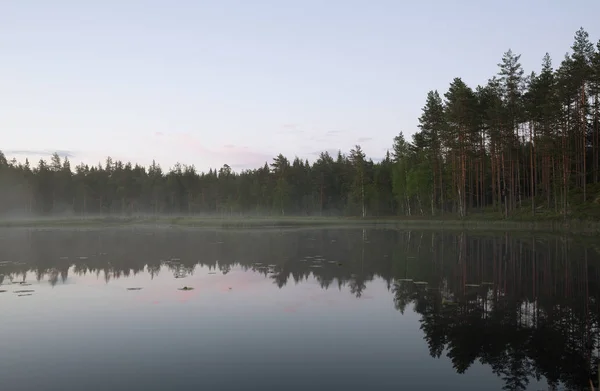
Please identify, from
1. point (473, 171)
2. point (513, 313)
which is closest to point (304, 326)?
point (513, 313)

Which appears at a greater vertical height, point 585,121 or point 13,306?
point 585,121

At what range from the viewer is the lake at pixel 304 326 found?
A: 36.2 feet

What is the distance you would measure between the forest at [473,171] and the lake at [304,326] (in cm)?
4186

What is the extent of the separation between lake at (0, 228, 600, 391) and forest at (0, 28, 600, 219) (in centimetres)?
4186

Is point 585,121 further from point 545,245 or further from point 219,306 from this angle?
point 219,306

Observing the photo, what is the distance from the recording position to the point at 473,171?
86.8 meters

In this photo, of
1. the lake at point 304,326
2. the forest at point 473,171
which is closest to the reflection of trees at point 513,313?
the lake at point 304,326

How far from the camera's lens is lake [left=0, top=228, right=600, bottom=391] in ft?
36.2

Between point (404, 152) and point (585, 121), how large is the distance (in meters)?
55.6

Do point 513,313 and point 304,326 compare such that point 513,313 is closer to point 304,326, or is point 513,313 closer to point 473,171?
point 304,326

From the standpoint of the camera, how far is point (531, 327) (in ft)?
48.6

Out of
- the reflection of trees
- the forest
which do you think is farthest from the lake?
the forest

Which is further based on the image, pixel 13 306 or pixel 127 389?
pixel 13 306

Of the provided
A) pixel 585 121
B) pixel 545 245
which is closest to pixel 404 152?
pixel 585 121
